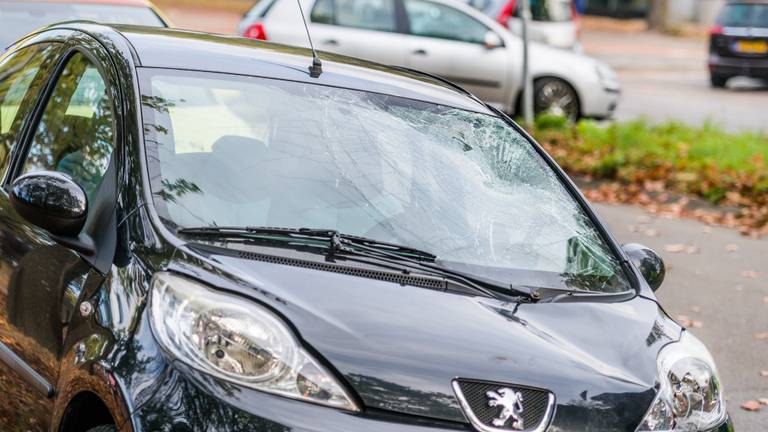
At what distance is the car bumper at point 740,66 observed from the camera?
24.2m

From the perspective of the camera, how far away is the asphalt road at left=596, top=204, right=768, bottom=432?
257 inches

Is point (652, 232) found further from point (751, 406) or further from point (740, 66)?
point (740, 66)

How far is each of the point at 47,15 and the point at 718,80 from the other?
702 inches

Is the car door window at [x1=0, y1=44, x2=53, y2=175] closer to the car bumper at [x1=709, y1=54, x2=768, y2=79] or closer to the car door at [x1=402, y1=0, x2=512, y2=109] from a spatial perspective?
the car door at [x1=402, y1=0, x2=512, y2=109]

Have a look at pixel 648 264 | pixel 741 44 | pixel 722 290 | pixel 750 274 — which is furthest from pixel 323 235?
pixel 741 44

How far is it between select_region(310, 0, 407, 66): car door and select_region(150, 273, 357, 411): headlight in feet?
39.2

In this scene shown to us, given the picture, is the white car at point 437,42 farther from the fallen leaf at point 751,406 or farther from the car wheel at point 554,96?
the fallen leaf at point 751,406

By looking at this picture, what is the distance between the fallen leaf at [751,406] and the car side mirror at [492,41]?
381 inches

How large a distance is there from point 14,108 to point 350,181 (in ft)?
5.01

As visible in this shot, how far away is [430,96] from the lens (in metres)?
4.54

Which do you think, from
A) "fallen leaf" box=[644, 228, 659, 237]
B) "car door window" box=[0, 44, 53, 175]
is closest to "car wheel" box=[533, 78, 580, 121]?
"fallen leaf" box=[644, 228, 659, 237]

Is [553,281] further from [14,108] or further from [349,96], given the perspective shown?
[14,108]

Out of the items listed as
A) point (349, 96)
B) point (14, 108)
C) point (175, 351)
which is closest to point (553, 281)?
point (349, 96)

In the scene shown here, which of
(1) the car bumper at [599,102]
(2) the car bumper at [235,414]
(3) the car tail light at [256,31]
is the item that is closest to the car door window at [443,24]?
(1) the car bumper at [599,102]
